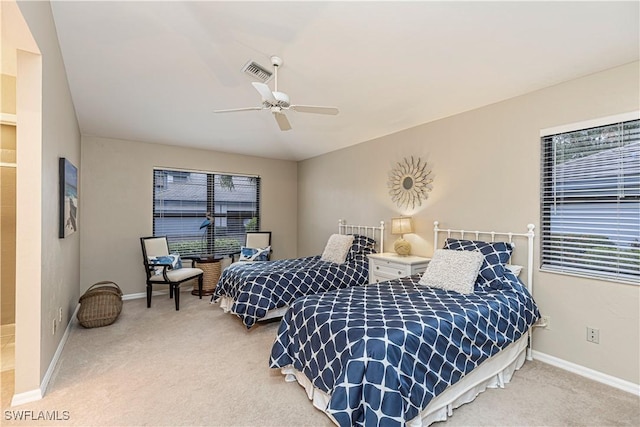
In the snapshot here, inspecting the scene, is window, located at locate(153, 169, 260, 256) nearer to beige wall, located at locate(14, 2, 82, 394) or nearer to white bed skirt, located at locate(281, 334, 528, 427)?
beige wall, located at locate(14, 2, 82, 394)

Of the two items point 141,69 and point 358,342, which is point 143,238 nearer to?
point 141,69

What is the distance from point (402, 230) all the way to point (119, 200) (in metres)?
4.29

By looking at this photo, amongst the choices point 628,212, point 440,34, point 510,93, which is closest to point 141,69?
point 440,34

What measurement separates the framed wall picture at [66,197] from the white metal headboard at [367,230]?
11.9 feet

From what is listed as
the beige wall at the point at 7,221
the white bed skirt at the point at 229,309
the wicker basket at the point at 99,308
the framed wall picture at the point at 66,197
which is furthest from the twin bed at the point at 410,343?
the beige wall at the point at 7,221

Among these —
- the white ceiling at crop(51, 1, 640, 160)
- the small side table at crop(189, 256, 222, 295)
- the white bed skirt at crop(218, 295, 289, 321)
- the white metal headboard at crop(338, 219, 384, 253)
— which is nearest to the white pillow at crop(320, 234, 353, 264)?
the white metal headboard at crop(338, 219, 384, 253)

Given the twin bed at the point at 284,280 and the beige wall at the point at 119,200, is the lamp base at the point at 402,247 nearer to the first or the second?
the twin bed at the point at 284,280

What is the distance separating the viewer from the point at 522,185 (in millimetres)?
3082

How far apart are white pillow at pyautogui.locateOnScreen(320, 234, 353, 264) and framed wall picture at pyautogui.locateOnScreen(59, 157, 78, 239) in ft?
10.1

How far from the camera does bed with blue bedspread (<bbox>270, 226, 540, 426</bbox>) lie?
1.68 m

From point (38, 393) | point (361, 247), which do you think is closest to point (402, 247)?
point (361, 247)

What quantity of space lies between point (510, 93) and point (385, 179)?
1.91 metres

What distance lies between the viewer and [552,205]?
2924 millimetres

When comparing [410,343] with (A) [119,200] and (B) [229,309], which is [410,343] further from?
(A) [119,200]
